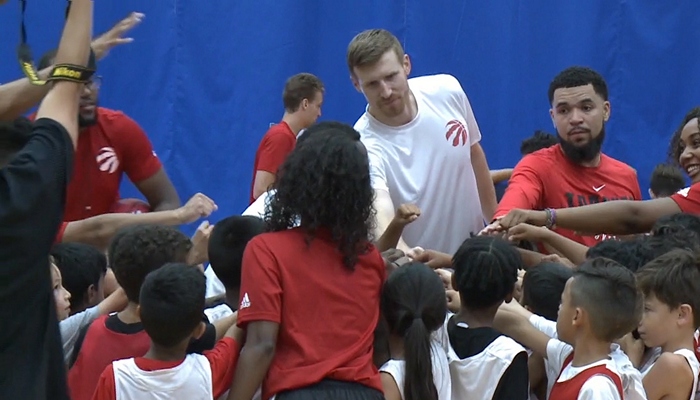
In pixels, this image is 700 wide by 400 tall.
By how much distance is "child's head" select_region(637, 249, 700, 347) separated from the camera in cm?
337

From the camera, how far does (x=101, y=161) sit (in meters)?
4.72

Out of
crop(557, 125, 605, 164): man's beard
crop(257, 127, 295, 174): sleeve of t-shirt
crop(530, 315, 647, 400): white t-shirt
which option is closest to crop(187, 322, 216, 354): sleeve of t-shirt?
crop(530, 315, 647, 400): white t-shirt

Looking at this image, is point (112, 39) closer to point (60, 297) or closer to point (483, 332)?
point (60, 297)

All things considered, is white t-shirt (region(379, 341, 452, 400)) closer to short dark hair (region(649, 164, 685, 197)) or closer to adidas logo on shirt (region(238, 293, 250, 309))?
adidas logo on shirt (region(238, 293, 250, 309))

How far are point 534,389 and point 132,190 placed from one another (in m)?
4.18

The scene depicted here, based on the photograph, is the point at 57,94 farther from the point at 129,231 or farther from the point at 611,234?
the point at 611,234

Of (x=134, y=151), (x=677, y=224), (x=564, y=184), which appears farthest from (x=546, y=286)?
(x=134, y=151)

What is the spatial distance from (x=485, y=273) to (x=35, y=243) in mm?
1701

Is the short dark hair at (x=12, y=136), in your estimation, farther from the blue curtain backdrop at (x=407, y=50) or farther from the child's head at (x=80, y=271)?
the blue curtain backdrop at (x=407, y=50)

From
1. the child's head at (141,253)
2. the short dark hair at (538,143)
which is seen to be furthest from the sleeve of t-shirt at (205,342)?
the short dark hair at (538,143)

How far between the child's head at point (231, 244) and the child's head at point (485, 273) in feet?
2.18

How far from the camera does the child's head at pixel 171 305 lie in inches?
118

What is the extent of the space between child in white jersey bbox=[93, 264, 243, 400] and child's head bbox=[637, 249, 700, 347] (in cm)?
133

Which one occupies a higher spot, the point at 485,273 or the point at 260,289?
the point at 485,273
